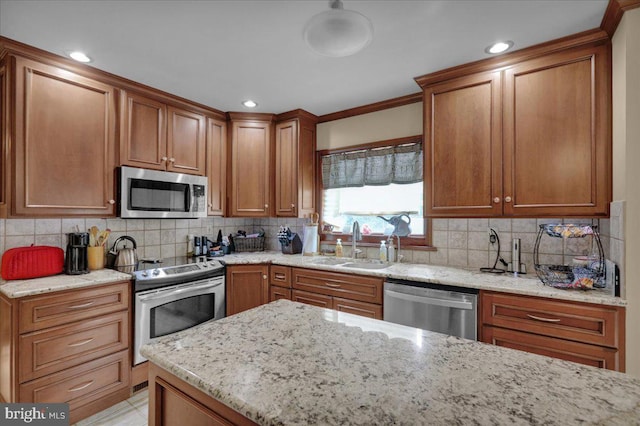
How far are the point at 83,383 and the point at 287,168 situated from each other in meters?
2.36

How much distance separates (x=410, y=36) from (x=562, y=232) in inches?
59.6

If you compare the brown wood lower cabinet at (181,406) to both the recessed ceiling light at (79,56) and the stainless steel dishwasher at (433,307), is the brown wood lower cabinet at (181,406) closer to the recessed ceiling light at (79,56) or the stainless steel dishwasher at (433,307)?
the stainless steel dishwasher at (433,307)

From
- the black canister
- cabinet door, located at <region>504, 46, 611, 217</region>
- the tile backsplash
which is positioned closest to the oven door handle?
the black canister

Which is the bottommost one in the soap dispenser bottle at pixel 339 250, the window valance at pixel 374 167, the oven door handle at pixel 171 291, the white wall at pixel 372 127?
the oven door handle at pixel 171 291

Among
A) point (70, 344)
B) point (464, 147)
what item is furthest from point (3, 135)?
point (464, 147)

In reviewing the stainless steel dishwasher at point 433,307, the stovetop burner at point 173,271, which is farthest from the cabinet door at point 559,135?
the stovetop burner at point 173,271

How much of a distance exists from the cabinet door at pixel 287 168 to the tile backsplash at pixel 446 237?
0.75 m

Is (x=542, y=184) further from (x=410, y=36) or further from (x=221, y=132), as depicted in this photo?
(x=221, y=132)

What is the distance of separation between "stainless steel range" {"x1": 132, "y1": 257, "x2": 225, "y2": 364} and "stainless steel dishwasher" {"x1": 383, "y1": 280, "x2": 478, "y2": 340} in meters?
1.51

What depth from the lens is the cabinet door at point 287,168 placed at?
328 cm

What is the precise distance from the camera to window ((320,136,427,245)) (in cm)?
290

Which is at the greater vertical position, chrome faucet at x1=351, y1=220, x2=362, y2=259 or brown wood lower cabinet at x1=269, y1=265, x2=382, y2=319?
chrome faucet at x1=351, y1=220, x2=362, y2=259

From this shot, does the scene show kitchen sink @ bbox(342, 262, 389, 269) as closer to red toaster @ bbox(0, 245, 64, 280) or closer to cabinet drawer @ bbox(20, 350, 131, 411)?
cabinet drawer @ bbox(20, 350, 131, 411)

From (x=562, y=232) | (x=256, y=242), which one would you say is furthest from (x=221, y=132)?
(x=562, y=232)
